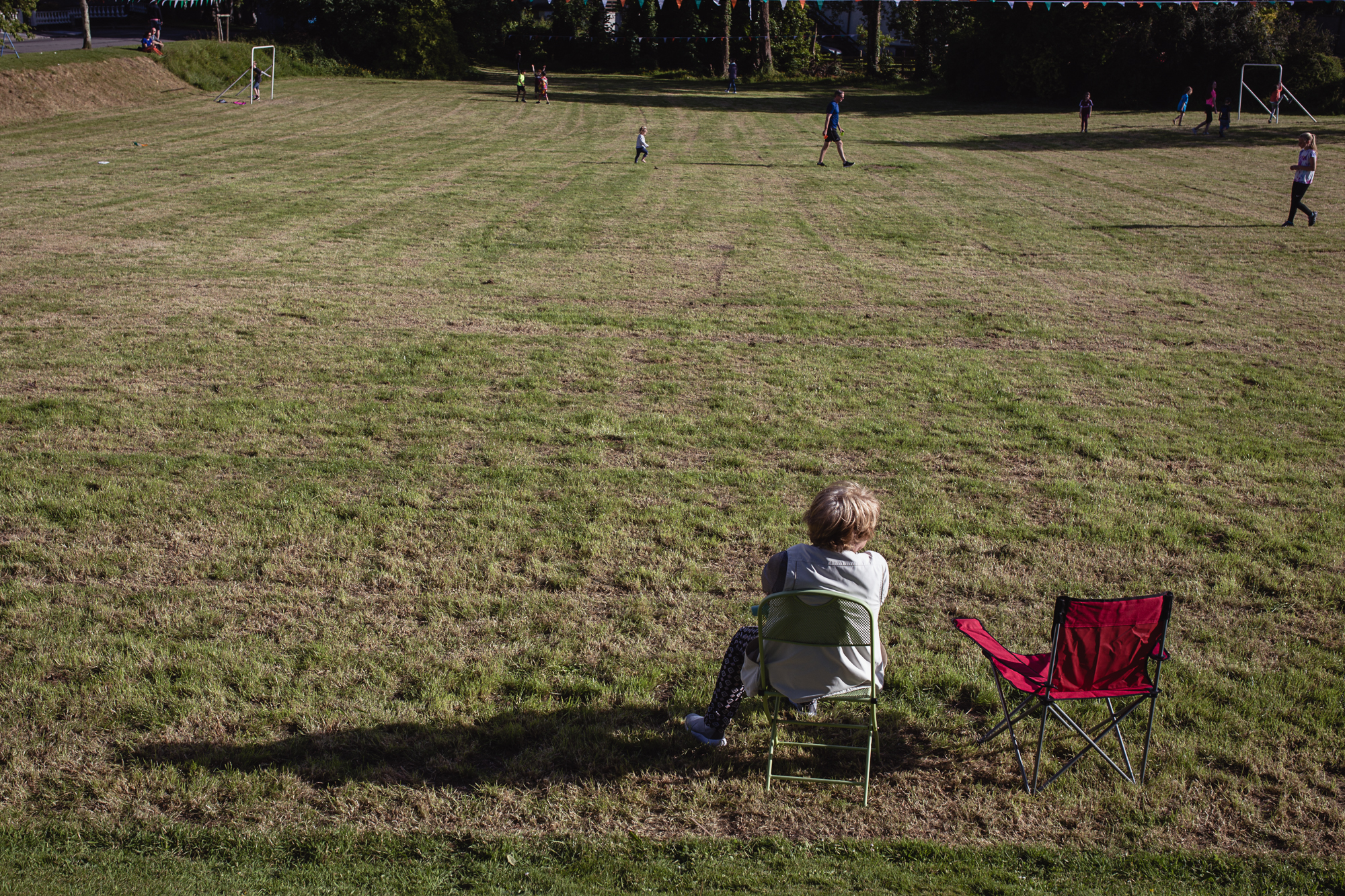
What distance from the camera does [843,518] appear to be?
157 inches

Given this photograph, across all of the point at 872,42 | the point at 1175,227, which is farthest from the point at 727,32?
the point at 1175,227

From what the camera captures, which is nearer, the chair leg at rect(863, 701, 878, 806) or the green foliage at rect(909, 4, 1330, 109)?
the chair leg at rect(863, 701, 878, 806)

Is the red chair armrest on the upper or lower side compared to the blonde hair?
lower

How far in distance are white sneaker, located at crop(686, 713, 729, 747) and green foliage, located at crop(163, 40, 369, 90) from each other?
4363 cm

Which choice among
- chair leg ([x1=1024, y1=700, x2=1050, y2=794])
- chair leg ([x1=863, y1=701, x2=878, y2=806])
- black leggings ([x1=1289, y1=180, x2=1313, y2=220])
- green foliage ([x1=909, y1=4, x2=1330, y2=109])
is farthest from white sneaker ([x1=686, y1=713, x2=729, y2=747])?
green foliage ([x1=909, y1=4, x2=1330, y2=109])

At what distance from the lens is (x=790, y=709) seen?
4.71 metres

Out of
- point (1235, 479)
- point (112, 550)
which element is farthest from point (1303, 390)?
point (112, 550)

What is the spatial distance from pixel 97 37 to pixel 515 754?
195 feet

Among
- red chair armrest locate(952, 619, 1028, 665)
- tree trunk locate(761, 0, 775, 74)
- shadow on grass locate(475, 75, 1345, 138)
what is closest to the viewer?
red chair armrest locate(952, 619, 1028, 665)

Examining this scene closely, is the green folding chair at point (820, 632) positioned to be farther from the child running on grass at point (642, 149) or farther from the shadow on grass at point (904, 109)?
the shadow on grass at point (904, 109)

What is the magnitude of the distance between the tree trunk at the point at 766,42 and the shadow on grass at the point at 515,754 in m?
55.2

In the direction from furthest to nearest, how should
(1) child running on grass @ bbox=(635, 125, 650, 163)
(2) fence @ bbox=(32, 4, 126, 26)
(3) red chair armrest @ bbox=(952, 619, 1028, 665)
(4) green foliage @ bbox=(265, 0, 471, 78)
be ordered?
(2) fence @ bbox=(32, 4, 126, 26), (4) green foliage @ bbox=(265, 0, 471, 78), (1) child running on grass @ bbox=(635, 125, 650, 163), (3) red chair armrest @ bbox=(952, 619, 1028, 665)

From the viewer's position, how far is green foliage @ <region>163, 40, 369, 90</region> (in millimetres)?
40250

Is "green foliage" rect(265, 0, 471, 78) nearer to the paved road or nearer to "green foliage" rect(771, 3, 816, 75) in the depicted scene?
the paved road
